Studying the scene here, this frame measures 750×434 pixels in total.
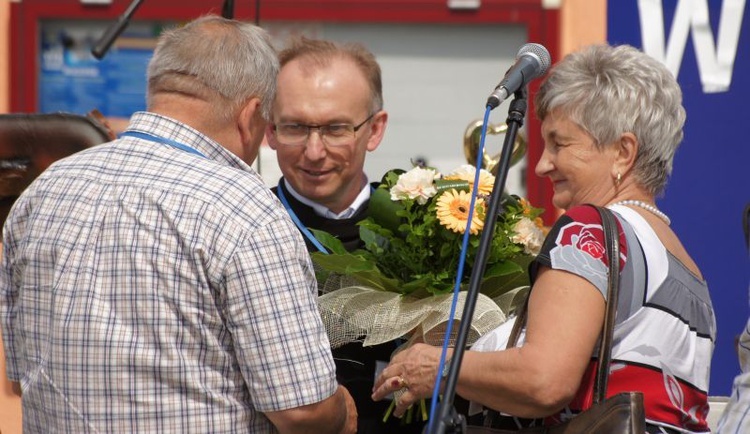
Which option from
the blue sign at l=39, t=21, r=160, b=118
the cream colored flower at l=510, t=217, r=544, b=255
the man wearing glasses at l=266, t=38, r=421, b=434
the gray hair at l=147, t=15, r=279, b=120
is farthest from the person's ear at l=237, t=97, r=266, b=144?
the blue sign at l=39, t=21, r=160, b=118

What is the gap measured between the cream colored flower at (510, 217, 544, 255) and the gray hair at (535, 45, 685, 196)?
414mm

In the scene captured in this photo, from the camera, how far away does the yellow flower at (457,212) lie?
2807 mm

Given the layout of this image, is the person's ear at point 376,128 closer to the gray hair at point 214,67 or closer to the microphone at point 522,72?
the gray hair at point 214,67

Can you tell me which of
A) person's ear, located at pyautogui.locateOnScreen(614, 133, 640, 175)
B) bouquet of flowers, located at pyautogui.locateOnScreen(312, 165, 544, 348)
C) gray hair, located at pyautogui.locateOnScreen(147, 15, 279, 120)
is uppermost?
gray hair, located at pyautogui.locateOnScreen(147, 15, 279, 120)

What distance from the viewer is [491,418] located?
8.23 feet

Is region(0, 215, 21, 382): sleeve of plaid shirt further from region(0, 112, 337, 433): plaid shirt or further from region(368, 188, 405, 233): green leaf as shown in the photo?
region(368, 188, 405, 233): green leaf

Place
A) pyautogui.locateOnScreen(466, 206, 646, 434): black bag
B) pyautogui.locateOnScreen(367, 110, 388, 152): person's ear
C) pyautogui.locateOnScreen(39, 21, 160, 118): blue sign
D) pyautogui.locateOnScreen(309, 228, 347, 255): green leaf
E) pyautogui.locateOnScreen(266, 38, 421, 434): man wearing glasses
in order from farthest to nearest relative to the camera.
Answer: pyautogui.locateOnScreen(39, 21, 160, 118): blue sign < pyautogui.locateOnScreen(367, 110, 388, 152): person's ear < pyautogui.locateOnScreen(266, 38, 421, 434): man wearing glasses < pyautogui.locateOnScreen(309, 228, 347, 255): green leaf < pyautogui.locateOnScreen(466, 206, 646, 434): black bag

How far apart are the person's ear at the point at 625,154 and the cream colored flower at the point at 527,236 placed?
0.45 meters

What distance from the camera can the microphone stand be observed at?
2029 millimetres

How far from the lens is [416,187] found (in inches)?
115

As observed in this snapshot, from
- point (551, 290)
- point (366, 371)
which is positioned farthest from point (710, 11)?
point (551, 290)

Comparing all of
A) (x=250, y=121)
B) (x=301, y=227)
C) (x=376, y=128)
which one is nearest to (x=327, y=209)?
(x=301, y=227)

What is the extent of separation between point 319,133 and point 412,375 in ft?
3.66

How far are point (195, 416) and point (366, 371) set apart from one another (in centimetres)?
83
